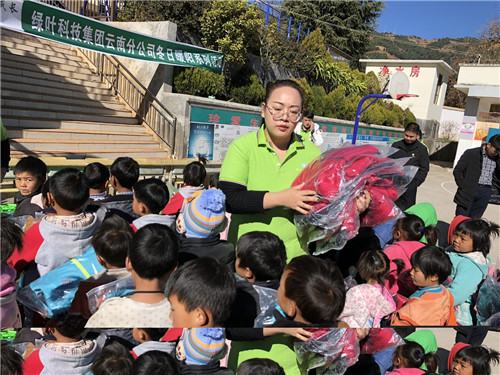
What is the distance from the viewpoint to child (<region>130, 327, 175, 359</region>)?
0.98m

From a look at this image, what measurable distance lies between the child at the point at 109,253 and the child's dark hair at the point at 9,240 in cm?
31

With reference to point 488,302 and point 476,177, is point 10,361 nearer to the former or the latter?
point 488,302

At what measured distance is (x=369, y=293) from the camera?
1.83 m

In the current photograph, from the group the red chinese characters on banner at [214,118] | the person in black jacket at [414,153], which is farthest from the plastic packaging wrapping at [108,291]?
the red chinese characters on banner at [214,118]

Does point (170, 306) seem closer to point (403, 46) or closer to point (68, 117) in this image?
point (68, 117)

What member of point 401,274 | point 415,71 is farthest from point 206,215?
point 415,71

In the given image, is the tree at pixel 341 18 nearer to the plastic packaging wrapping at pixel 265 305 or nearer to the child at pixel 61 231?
the child at pixel 61 231

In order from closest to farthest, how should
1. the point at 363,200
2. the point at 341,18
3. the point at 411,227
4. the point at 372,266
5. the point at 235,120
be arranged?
the point at 363,200 → the point at 372,266 → the point at 411,227 → the point at 235,120 → the point at 341,18

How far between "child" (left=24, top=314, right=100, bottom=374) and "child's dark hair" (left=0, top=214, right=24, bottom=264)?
0.61 metres

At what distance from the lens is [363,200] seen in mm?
1545

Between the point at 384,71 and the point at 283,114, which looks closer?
the point at 283,114

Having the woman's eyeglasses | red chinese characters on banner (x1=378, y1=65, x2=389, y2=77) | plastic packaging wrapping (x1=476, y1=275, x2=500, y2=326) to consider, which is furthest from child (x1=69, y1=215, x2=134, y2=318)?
red chinese characters on banner (x1=378, y1=65, x2=389, y2=77)

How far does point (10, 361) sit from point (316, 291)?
805mm

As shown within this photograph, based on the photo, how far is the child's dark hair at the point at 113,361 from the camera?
969 mm
